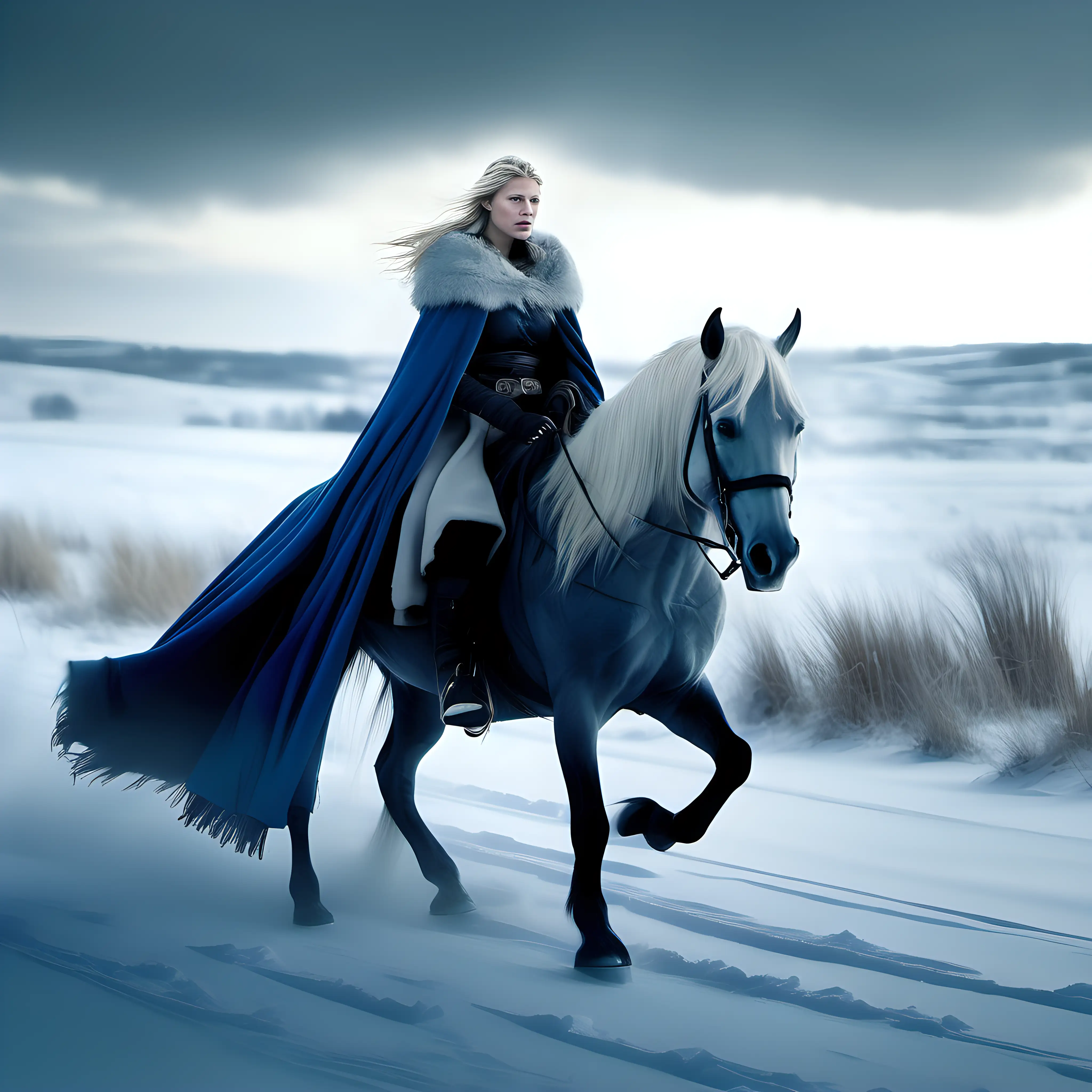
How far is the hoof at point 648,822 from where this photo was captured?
6.93 ft

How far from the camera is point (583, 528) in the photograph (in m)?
1.96

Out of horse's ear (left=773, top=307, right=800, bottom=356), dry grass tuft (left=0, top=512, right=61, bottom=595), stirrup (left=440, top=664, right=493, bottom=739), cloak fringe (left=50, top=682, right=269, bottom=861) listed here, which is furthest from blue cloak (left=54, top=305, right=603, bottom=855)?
dry grass tuft (left=0, top=512, right=61, bottom=595)

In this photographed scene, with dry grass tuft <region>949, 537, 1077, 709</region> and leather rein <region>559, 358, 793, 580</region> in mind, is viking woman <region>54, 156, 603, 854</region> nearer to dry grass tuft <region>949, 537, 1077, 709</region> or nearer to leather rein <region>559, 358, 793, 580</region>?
leather rein <region>559, 358, 793, 580</region>

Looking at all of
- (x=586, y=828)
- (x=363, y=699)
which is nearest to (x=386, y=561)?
(x=363, y=699)

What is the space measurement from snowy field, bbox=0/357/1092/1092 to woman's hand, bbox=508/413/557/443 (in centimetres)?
100

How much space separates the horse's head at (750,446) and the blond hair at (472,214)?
2.32 ft

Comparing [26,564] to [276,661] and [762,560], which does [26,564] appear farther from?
[762,560]

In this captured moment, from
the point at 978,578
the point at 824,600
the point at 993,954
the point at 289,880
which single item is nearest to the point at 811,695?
the point at 824,600

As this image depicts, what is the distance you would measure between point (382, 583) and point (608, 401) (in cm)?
65

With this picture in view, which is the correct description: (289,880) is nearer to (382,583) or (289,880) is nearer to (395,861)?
(395,861)

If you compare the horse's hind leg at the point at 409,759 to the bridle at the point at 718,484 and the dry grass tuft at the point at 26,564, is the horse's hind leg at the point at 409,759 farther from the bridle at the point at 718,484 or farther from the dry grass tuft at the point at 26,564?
the dry grass tuft at the point at 26,564

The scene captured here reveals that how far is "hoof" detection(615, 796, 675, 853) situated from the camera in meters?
2.11

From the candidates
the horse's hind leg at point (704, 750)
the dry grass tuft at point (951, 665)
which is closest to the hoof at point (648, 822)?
the horse's hind leg at point (704, 750)

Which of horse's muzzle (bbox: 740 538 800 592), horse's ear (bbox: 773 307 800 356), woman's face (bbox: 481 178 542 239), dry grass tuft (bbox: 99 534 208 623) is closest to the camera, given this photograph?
horse's muzzle (bbox: 740 538 800 592)
